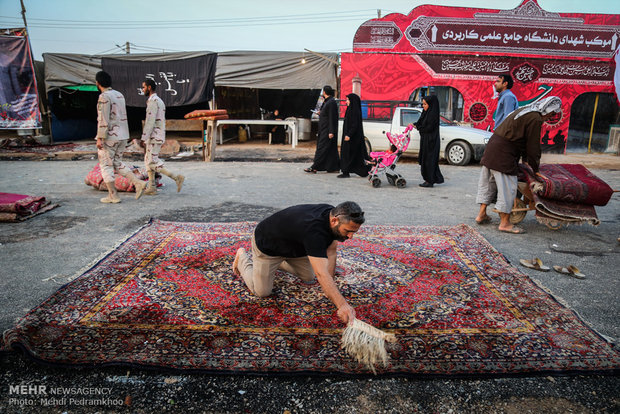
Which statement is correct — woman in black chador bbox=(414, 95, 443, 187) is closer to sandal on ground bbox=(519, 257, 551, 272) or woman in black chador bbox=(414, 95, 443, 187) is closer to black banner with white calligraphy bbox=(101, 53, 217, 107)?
sandal on ground bbox=(519, 257, 551, 272)

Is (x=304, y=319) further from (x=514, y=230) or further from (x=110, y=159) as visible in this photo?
(x=110, y=159)

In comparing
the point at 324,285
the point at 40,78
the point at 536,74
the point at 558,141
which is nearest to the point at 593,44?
the point at 536,74

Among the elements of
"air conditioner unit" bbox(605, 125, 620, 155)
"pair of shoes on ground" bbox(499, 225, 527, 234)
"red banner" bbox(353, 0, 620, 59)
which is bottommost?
"pair of shoes on ground" bbox(499, 225, 527, 234)

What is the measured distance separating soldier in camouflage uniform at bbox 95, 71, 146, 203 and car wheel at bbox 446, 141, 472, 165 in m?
7.92

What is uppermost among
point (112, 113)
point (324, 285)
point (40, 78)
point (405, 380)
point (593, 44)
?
point (593, 44)

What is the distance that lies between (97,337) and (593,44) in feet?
53.1

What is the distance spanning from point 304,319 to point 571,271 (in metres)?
2.56

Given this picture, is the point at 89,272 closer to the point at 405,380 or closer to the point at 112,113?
the point at 405,380

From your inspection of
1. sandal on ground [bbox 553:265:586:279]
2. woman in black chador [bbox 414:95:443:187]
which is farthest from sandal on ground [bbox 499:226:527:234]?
woman in black chador [bbox 414:95:443:187]

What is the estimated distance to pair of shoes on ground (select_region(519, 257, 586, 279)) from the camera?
139 inches

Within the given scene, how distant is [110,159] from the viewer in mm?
5762

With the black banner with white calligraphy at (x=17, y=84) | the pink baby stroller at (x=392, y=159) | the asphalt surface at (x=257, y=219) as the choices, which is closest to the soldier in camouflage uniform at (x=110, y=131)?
the asphalt surface at (x=257, y=219)

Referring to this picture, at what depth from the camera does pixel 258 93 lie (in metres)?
19.7

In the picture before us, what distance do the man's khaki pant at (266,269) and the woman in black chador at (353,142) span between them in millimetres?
5403
